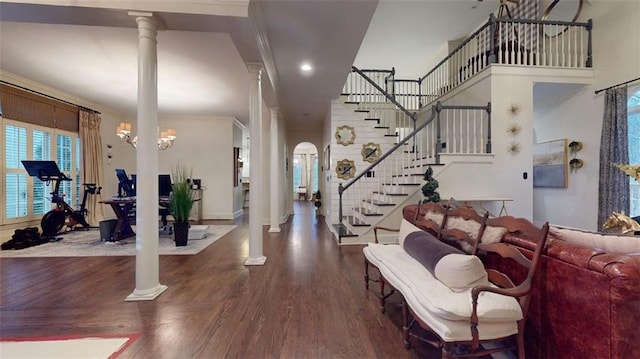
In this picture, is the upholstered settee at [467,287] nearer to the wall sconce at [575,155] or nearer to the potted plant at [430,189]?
the potted plant at [430,189]

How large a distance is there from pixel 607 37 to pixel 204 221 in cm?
957

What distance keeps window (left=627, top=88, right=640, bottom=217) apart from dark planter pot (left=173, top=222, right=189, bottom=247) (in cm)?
747

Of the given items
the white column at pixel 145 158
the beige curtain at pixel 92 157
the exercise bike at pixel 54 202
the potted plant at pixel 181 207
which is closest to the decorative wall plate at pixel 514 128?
the white column at pixel 145 158

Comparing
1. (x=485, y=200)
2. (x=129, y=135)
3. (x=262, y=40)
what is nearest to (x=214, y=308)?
(x=262, y=40)

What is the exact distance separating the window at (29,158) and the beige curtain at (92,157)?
21 centimetres

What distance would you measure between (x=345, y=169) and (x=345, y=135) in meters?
0.80

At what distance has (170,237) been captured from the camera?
17.4ft

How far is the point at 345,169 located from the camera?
20.5 ft

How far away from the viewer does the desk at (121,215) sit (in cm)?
479

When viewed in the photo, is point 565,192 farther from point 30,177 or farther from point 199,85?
point 30,177

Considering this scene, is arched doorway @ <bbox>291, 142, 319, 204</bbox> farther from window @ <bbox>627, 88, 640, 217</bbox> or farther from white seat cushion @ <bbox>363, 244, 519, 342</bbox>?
white seat cushion @ <bbox>363, 244, 519, 342</bbox>

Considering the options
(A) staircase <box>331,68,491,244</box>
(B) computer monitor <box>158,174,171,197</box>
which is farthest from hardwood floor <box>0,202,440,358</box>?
(B) computer monitor <box>158,174,171,197</box>

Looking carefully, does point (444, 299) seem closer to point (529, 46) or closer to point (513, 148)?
point (513, 148)

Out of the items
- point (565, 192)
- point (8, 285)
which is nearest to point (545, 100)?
point (565, 192)
